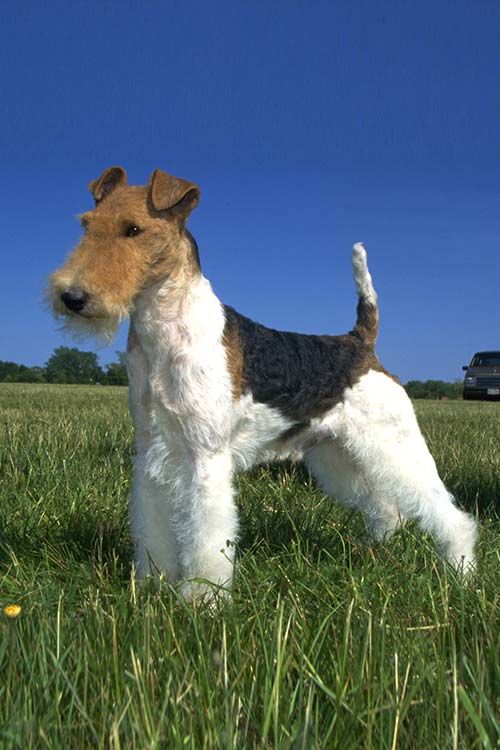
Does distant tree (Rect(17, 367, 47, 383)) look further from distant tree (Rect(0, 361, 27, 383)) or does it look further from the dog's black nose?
the dog's black nose

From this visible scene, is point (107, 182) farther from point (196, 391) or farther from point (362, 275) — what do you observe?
point (362, 275)

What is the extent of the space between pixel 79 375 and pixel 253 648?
42.7 metres

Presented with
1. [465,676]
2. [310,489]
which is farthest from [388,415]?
[465,676]

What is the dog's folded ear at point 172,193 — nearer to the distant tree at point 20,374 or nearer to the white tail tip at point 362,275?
the white tail tip at point 362,275

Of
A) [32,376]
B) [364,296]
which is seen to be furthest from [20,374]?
[364,296]

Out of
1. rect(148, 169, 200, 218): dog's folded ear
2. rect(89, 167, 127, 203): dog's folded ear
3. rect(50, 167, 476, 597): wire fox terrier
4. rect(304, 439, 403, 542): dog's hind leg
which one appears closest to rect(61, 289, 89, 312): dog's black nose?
rect(50, 167, 476, 597): wire fox terrier

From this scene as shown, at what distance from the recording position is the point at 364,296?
4.53m

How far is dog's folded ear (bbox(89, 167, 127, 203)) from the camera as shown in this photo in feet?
11.6

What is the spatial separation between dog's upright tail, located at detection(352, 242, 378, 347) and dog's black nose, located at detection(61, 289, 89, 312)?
1979mm

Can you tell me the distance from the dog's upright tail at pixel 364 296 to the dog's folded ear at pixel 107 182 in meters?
1.63

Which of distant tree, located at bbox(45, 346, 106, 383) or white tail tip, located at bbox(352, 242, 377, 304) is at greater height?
distant tree, located at bbox(45, 346, 106, 383)

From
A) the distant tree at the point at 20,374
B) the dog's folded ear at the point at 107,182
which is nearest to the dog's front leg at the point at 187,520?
the dog's folded ear at the point at 107,182

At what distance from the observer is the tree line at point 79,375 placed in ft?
123

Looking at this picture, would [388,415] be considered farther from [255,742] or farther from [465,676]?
[255,742]
